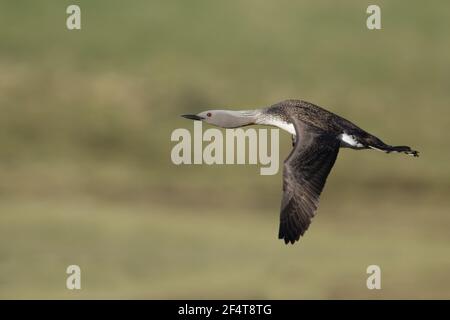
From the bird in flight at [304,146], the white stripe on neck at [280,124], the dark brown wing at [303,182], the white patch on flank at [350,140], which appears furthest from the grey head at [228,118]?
the dark brown wing at [303,182]

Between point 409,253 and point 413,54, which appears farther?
point 413,54

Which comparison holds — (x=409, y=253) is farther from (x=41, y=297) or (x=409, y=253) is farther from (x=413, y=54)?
(x=41, y=297)

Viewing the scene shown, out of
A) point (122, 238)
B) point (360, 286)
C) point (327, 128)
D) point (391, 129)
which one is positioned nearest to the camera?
point (327, 128)

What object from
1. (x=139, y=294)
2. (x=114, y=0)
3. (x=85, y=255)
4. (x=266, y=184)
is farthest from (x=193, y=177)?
(x=139, y=294)

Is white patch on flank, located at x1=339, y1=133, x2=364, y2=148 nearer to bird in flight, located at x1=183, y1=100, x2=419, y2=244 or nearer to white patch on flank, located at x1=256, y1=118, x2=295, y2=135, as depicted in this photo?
bird in flight, located at x1=183, y1=100, x2=419, y2=244

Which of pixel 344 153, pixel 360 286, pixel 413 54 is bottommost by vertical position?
pixel 360 286

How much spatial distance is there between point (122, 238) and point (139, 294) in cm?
408

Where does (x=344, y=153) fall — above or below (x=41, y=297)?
above

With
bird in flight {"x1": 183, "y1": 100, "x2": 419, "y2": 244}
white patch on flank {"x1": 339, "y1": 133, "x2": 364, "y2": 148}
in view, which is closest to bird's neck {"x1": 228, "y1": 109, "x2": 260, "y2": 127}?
bird in flight {"x1": 183, "y1": 100, "x2": 419, "y2": 244}

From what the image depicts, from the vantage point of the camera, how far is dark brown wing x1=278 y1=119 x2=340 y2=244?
41.9 ft

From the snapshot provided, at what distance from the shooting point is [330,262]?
25797mm

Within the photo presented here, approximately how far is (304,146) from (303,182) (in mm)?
456

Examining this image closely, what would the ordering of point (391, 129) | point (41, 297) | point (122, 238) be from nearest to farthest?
point (41, 297), point (122, 238), point (391, 129)

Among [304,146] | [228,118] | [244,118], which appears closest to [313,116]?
[304,146]
